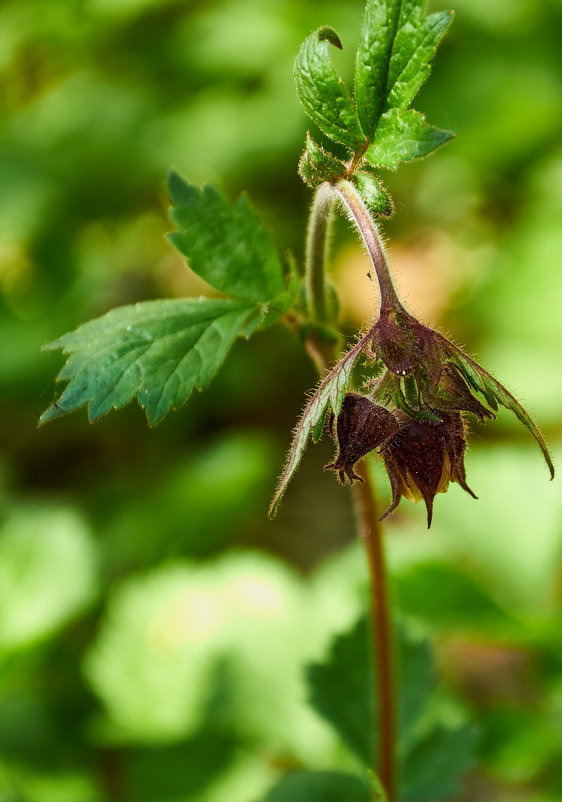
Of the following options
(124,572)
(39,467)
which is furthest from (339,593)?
(39,467)

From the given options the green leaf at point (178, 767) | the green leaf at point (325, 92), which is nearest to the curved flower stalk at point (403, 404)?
the green leaf at point (325, 92)

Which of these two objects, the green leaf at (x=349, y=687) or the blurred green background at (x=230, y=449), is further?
the blurred green background at (x=230, y=449)

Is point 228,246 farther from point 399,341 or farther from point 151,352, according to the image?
point 399,341

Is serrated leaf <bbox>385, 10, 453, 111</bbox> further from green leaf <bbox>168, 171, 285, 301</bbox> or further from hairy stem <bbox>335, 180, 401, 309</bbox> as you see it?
green leaf <bbox>168, 171, 285, 301</bbox>

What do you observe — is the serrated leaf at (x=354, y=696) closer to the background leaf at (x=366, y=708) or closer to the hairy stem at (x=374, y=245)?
the background leaf at (x=366, y=708)

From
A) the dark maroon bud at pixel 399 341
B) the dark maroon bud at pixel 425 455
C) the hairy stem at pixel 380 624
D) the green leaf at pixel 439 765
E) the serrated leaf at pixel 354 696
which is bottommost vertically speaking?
the green leaf at pixel 439 765

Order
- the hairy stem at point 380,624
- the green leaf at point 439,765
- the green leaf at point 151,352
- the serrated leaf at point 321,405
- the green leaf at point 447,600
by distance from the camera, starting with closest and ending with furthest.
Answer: the serrated leaf at point 321,405 → the green leaf at point 151,352 → the hairy stem at point 380,624 → the green leaf at point 439,765 → the green leaf at point 447,600

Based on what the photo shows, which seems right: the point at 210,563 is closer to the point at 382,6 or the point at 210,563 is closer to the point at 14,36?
the point at 382,6
